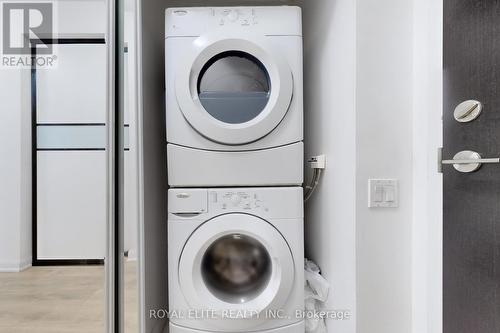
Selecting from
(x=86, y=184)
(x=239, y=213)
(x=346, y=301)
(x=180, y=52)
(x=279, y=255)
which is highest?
(x=180, y=52)

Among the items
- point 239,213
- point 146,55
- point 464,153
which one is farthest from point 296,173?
point 146,55

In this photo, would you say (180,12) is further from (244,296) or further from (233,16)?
(244,296)

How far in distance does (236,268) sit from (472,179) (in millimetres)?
1086

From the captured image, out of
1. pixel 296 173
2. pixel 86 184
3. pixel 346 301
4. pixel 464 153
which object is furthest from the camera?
pixel 296 173

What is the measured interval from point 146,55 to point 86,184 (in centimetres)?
67

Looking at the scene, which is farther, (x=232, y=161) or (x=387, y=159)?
(x=232, y=161)

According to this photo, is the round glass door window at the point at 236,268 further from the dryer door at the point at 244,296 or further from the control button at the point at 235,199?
the control button at the point at 235,199

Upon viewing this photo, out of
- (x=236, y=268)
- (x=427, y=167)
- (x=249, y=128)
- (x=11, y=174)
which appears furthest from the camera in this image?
(x=236, y=268)

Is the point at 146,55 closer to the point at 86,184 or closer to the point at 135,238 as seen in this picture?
the point at 86,184

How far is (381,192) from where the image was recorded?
47.2 inches

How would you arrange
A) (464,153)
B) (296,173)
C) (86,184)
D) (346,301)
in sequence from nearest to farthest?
(464,153)
(346,301)
(86,184)
(296,173)

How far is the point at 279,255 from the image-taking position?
142 centimetres

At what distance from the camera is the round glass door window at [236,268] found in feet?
4.94

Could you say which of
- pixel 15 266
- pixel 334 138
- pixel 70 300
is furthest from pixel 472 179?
pixel 15 266
